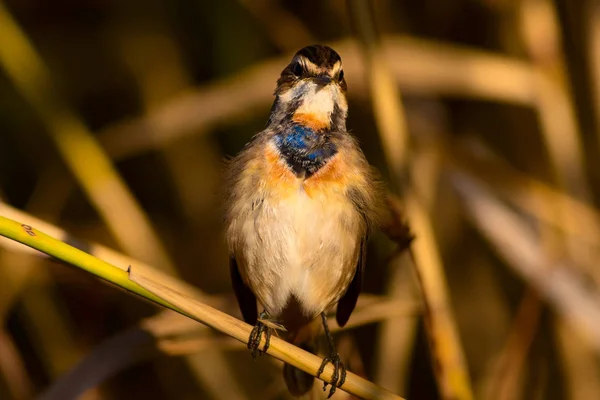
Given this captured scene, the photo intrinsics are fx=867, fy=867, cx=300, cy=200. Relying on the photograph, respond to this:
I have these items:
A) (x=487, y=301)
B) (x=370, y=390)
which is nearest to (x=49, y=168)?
(x=487, y=301)

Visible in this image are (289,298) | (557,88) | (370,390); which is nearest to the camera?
(370,390)

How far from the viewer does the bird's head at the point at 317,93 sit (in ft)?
8.17

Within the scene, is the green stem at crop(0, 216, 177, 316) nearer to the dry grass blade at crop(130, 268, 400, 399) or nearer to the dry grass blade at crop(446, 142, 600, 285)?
the dry grass blade at crop(130, 268, 400, 399)

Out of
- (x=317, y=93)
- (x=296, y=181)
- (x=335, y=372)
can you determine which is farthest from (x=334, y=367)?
(x=317, y=93)

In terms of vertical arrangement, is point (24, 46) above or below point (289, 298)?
above

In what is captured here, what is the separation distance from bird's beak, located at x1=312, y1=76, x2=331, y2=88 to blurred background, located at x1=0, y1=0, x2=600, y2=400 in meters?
0.15

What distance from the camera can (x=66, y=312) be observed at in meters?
3.69

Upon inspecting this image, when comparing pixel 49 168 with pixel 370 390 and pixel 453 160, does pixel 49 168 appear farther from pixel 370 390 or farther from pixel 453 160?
pixel 370 390

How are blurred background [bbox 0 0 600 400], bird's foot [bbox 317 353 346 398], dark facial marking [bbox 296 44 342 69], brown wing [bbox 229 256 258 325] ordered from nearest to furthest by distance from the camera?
bird's foot [bbox 317 353 346 398]
dark facial marking [bbox 296 44 342 69]
brown wing [bbox 229 256 258 325]
blurred background [bbox 0 0 600 400]

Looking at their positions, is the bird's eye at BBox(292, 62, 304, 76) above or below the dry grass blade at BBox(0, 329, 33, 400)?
above

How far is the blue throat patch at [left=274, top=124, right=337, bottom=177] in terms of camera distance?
2389 millimetres

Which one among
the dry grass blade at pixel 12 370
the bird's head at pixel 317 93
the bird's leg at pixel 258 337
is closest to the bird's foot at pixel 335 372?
the bird's leg at pixel 258 337

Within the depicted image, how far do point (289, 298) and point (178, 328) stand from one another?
1.20 ft

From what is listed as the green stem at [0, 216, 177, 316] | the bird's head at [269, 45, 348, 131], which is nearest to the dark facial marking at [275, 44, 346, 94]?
the bird's head at [269, 45, 348, 131]
